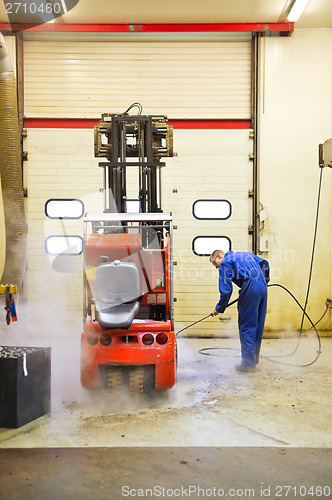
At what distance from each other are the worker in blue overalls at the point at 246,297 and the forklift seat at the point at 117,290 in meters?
1.53

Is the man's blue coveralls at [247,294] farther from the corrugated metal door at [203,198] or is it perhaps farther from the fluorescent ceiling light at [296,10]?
the fluorescent ceiling light at [296,10]

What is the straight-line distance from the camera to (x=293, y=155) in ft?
26.8

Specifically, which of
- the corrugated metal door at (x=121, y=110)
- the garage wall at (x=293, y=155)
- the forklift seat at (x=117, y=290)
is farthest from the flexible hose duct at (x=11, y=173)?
the garage wall at (x=293, y=155)

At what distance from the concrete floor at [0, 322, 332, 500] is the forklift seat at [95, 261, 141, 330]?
879 millimetres

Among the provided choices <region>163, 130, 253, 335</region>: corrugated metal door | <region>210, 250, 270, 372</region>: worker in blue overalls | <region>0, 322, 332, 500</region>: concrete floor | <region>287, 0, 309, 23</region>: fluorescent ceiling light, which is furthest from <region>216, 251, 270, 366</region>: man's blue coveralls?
<region>287, 0, 309, 23</region>: fluorescent ceiling light

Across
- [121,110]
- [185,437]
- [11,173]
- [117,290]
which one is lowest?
[185,437]

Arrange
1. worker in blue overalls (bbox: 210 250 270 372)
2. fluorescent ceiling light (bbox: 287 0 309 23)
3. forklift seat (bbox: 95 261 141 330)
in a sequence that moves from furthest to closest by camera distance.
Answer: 1. fluorescent ceiling light (bbox: 287 0 309 23)
2. worker in blue overalls (bbox: 210 250 270 372)
3. forklift seat (bbox: 95 261 141 330)

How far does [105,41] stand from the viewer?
8.20 m

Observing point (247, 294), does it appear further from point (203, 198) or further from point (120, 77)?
point (120, 77)

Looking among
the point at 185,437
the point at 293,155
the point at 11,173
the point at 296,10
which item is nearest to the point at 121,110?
the point at 11,173

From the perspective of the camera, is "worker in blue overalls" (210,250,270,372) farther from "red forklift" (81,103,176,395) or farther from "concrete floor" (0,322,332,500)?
"red forklift" (81,103,176,395)

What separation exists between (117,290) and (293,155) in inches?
195

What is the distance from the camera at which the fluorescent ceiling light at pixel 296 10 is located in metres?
7.36

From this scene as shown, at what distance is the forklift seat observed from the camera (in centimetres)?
445
